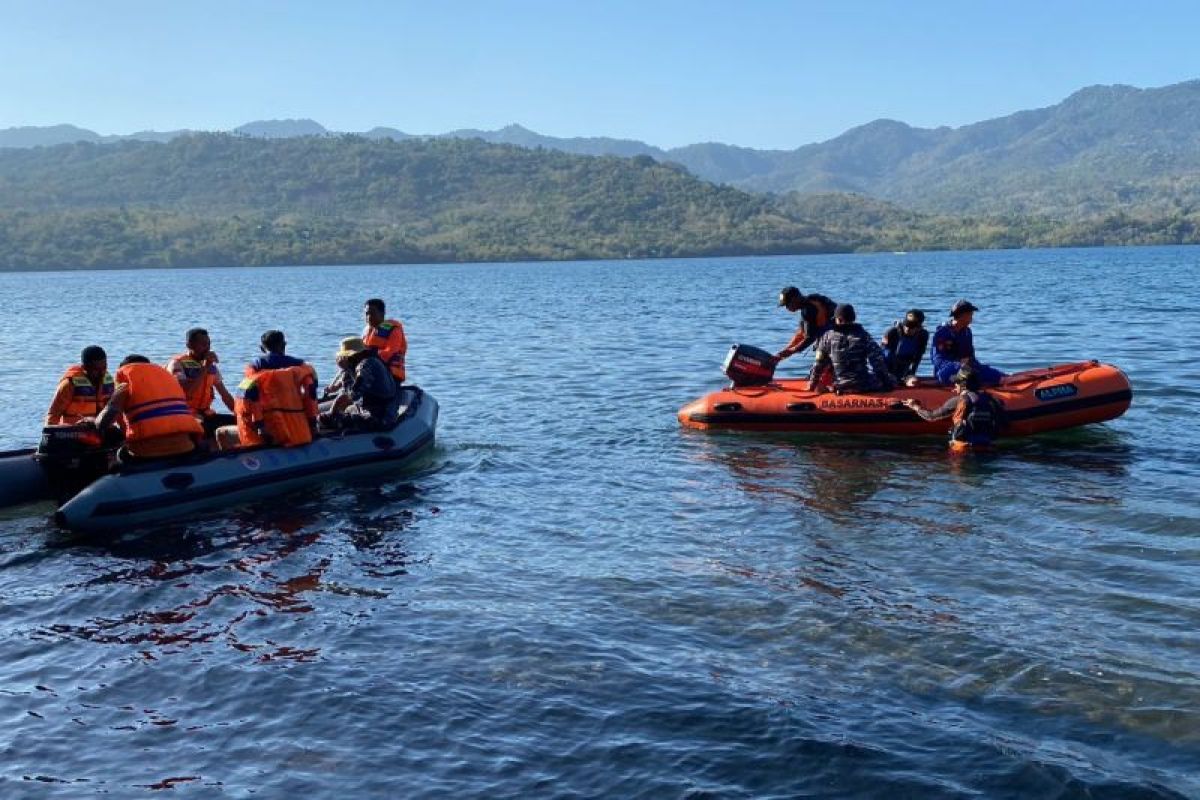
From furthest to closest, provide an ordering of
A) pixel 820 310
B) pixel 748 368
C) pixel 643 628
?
pixel 748 368
pixel 820 310
pixel 643 628

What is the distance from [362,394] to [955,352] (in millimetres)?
6939

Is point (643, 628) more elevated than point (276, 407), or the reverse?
point (276, 407)

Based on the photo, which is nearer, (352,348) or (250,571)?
(250,571)

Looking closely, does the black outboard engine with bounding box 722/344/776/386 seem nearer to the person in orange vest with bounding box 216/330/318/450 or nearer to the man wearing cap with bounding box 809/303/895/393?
the man wearing cap with bounding box 809/303/895/393

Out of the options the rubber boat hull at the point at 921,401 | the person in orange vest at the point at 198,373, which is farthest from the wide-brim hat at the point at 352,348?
the rubber boat hull at the point at 921,401

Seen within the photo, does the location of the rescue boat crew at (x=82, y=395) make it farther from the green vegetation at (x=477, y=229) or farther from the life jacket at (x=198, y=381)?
the green vegetation at (x=477, y=229)

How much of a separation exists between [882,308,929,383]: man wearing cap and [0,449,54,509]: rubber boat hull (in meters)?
9.42

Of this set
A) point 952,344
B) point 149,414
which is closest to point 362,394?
point 149,414

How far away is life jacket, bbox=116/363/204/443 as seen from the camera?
10.5 metres

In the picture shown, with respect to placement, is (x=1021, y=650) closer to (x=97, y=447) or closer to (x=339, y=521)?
(x=339, y=521)

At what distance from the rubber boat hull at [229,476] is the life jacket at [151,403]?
335mm

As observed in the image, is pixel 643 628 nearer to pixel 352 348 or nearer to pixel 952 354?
pixel 352 348

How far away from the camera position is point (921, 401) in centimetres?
1371

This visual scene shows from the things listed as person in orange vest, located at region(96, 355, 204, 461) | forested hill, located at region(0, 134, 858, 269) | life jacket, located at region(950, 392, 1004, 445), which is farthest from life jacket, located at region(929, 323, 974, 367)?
Answer: forested hill, located at region(0, 134, 858, 269)
